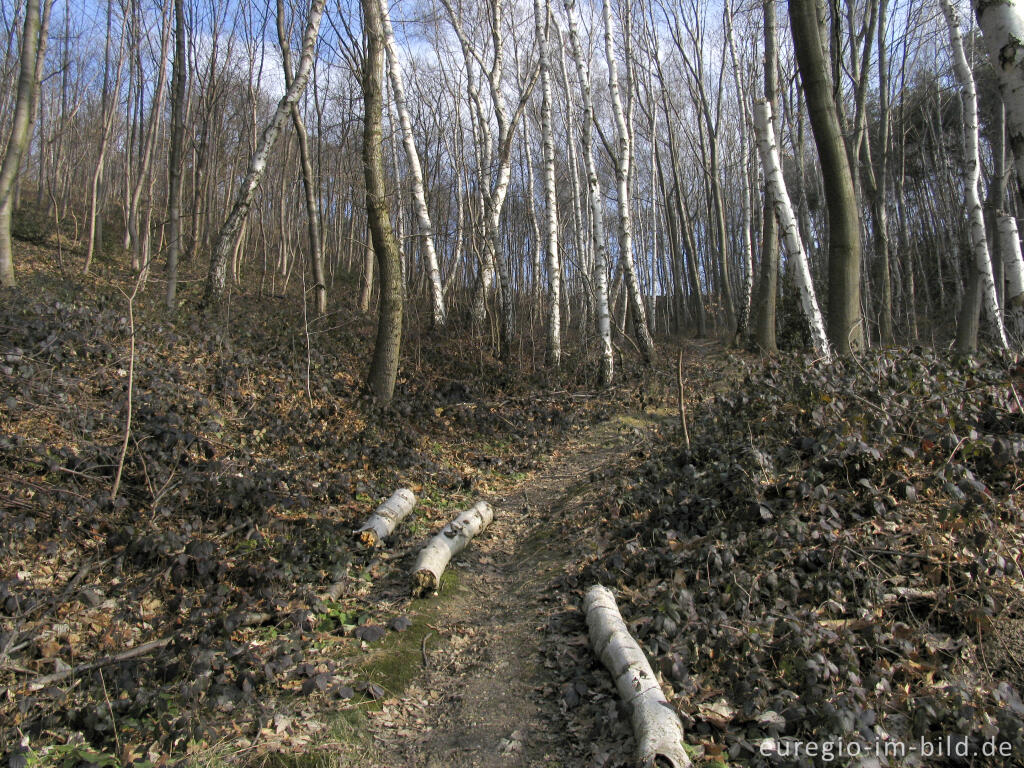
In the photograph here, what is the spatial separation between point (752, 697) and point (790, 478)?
80.8 inches

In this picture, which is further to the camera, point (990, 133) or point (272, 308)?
point (990, 133)

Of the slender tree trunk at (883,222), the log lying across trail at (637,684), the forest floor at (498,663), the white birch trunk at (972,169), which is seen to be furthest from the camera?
the slender tree trunk at (883,222)

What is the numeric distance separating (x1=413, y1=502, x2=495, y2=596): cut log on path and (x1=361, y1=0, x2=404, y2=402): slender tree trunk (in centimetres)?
332

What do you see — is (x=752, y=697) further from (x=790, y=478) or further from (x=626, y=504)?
(x=626, y=504)

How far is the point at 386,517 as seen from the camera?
5.93m

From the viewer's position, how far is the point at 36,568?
4.09 m

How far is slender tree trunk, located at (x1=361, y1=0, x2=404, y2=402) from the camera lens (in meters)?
8.81

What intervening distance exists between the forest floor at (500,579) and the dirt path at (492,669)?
0.02m

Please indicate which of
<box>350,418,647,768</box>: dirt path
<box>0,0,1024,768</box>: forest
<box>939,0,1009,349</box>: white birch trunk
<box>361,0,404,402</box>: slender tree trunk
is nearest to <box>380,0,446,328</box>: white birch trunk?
<box>0,0,1024,768</box>: forest

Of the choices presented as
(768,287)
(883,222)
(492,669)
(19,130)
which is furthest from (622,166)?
(492,669)

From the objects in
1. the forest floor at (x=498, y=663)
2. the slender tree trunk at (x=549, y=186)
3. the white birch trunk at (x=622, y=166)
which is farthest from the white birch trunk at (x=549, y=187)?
the forest floor at (x=498, y=663)

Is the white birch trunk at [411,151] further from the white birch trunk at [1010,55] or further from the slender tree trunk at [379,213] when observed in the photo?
the white birch trunk at [1010,55]

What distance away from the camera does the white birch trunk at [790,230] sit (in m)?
7.34

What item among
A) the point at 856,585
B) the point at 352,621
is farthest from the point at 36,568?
the point at 856,585
